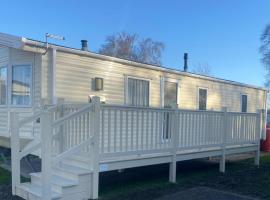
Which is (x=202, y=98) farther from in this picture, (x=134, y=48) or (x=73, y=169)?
(x=134, y=48)

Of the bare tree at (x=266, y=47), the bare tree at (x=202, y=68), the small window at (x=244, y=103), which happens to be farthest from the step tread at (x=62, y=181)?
the bare tree at (x=202, y=68)

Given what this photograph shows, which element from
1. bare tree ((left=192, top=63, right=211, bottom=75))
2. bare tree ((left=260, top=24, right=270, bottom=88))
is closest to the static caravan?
bare tree ((left=260, top=24, right=270, bottom=88))

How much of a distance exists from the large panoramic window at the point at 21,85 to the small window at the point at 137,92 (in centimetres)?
282

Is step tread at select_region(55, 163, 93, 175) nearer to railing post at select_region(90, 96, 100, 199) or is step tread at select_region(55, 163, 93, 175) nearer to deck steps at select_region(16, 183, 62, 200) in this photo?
railing post at select_region(90, 96, 100, 199)

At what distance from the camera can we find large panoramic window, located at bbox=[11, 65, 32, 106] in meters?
7.88

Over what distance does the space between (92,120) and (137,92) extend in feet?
13.5

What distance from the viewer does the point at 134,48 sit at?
33.6 metres

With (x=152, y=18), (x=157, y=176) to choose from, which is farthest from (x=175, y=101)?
(x=152, y=18)

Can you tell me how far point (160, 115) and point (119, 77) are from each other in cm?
256

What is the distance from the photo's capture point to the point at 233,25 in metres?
20.8

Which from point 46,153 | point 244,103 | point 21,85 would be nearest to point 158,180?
point 46,153

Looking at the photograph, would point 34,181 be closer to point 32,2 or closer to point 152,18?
point 32,2

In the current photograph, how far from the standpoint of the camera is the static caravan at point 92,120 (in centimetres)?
541

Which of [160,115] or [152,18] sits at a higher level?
[152,18]
